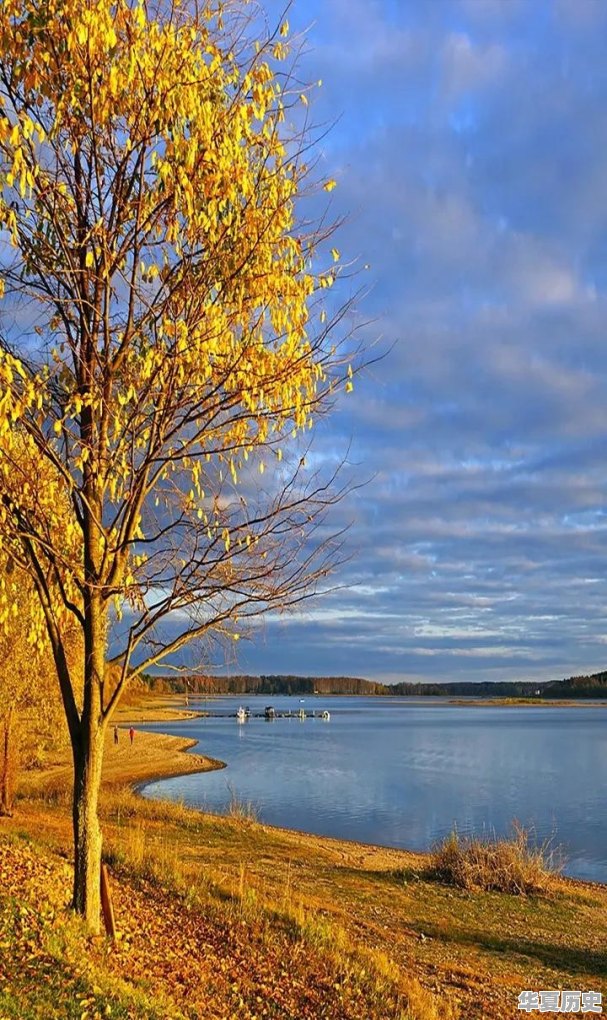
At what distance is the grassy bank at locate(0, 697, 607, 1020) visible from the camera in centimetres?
844

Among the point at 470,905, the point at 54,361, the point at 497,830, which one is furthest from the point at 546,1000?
the point at 497,830

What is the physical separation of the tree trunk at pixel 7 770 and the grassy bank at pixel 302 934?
117cm

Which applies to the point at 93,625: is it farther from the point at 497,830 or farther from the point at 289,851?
the point at 497,830

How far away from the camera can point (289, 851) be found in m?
23.1

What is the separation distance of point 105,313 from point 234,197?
1621 mm

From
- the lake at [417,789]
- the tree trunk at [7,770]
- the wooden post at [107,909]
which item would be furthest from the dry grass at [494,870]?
the wooden post at [107,909]

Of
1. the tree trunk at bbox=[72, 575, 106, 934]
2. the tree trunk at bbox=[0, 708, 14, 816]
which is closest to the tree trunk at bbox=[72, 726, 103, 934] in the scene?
the tree trunk at bbox=[72, 575, 106, 934]

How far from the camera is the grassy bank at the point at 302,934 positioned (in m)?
8.44

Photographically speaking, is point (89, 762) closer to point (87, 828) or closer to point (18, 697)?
point (87, 828)

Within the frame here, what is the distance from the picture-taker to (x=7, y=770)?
83.0 feet

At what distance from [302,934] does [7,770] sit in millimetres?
16640

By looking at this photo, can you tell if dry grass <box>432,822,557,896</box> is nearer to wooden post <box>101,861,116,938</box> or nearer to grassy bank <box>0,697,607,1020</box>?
grassy bank <box>0,697,607,1020</box>

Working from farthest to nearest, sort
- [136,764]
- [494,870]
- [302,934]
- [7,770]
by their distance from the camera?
[136,764]
[7,770]
[494,870]
[302,934]

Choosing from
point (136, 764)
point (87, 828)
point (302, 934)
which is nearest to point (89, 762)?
point (87, 828)
